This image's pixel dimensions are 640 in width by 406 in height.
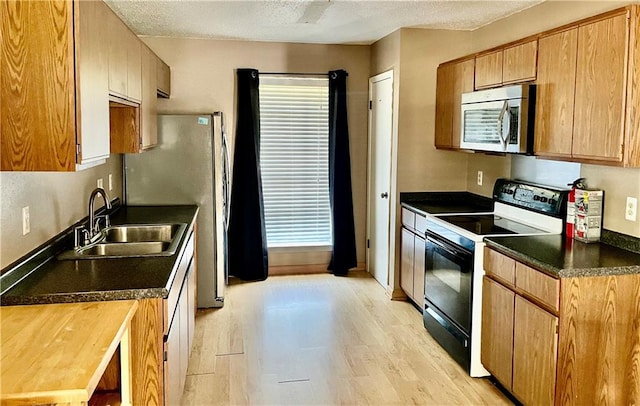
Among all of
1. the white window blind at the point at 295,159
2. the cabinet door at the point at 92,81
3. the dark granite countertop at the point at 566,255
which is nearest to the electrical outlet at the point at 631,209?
the dark granite countertop at the point at 566,255

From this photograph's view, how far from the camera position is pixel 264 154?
18.5 ft

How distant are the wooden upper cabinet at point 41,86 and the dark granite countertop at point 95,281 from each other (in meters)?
0.51

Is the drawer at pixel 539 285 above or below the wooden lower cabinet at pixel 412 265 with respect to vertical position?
above

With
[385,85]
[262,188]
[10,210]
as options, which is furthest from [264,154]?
[10,210]

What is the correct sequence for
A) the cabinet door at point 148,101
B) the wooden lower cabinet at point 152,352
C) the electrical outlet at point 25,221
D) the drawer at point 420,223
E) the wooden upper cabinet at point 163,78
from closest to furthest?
the wooden lower cabinet at point 152,352 < the electrical outlet at point 25,221 < the cabinet door at point 148,101 < the drawer at point 420,223 < the wooden upper cabinet at point 163,78

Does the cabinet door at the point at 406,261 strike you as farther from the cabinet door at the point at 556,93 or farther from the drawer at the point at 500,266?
the cabinet door at the point at 556,93

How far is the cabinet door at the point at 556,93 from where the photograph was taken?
293cm

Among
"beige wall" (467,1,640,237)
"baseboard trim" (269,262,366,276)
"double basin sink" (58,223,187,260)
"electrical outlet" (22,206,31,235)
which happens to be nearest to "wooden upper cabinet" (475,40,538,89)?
"beige wall" (467,1,640,237)

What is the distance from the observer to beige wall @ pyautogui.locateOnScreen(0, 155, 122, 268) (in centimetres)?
225

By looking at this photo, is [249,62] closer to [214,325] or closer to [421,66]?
[421,66]

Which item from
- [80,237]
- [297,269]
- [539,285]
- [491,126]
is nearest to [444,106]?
[491,126]

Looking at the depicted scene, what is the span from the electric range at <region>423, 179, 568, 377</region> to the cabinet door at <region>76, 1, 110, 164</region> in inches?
85.4

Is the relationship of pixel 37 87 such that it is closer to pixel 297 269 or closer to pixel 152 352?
pixel 152 352

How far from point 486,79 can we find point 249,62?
2510 mm
